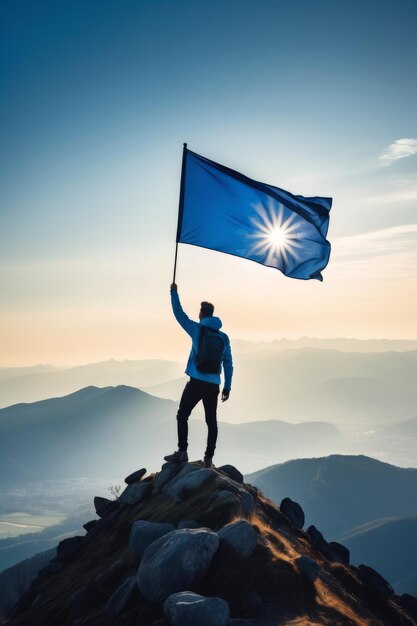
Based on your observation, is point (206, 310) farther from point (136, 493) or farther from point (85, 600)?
point (85, 600)

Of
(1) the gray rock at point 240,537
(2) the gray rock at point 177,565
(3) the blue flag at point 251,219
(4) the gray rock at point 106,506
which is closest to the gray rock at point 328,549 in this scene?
(1) the gray rock at point 240,537

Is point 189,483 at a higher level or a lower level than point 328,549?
higher

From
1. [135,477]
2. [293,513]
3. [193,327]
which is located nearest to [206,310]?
[193,327]

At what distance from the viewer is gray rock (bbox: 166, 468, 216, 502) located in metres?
13.5

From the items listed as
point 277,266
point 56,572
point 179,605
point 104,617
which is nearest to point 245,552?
point 179,605

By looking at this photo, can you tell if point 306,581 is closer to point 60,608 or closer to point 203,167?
point 60,608

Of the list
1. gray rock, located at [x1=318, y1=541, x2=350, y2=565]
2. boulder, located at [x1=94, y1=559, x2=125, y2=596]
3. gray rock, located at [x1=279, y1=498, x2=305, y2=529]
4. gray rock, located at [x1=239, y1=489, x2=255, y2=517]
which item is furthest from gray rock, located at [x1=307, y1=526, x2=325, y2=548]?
boulder, located at [x1=94, y1=559, x2=125, y2=596]

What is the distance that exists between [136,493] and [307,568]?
7.37 meters

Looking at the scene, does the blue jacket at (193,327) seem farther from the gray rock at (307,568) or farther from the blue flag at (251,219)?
the gray rock at (307,568)

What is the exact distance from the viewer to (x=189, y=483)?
13.6 m

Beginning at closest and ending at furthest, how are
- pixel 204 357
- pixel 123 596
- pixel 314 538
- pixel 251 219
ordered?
pixel 123 596 → pixel 204 357 → pixel 314 538 → pixel 251 219

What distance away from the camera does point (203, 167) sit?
16516 millimetres

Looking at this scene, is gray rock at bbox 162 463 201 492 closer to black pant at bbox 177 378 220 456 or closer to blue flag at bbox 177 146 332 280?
black pant at bbox 177 378 220 456

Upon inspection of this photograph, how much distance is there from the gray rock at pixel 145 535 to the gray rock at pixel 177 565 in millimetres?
1439
